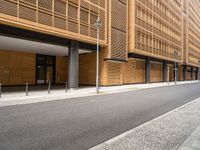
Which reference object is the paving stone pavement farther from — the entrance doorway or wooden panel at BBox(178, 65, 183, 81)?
wooden panel at BBox(178, 65, 183, 81)

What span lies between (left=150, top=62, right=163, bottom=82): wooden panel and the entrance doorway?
2024cm

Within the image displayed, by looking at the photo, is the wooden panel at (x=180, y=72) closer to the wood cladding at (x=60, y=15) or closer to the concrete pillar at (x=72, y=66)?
the wood cladding at (x=60, y=15)

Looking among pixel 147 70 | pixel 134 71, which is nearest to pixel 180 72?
pixel 147 70

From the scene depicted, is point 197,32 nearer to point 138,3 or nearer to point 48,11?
point 138,3

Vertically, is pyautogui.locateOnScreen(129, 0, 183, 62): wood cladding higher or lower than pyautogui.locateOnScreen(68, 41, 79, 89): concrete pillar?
higher

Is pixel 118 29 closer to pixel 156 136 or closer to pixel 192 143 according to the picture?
pixel 156 136

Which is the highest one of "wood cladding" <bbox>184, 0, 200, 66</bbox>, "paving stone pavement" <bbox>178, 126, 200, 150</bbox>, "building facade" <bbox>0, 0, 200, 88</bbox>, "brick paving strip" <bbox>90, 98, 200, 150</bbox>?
"wood cladding" <bbox>184, 0, 200, 66</bbox>

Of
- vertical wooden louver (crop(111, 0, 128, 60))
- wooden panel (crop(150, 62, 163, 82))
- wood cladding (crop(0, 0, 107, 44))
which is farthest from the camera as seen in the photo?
wooden panel (crop(150, 62, 163, 82))

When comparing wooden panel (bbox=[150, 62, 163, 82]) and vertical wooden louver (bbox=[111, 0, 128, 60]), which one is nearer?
vertical wooden louver (bbox=[111, 0, 128, 60])

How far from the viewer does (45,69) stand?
3062 cm

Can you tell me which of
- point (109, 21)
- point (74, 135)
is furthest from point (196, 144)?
point (109, 21)

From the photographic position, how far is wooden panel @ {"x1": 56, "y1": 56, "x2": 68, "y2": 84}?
32.7m

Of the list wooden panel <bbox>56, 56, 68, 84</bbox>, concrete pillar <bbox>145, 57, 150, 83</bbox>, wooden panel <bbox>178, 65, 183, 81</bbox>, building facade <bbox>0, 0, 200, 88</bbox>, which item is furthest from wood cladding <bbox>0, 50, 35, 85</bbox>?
wooden panel <bbox>178, 65, 183, 81</bbox>

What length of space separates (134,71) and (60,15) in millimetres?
19694
